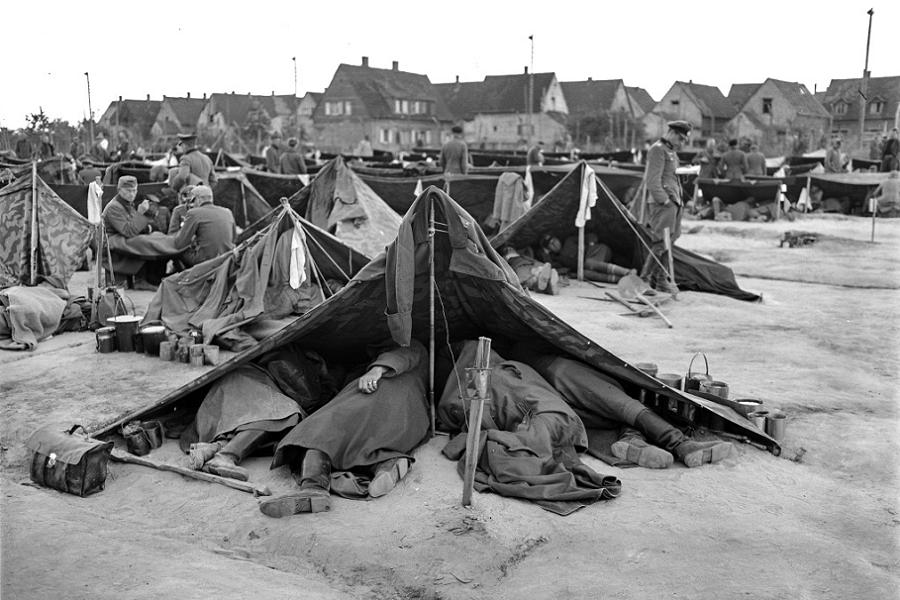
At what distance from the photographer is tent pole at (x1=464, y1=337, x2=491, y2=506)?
422 cm

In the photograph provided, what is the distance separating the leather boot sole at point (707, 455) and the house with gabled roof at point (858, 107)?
133 ft

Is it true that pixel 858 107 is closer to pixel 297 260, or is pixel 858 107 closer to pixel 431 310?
pixel 297 260

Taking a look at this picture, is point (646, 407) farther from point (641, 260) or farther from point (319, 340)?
point (641, 260)

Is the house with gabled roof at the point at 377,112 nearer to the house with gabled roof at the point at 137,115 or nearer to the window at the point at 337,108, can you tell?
the window at the point at 337,108

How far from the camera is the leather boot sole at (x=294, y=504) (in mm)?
4250

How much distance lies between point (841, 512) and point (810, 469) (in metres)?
0.66

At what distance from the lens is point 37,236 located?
368 inches

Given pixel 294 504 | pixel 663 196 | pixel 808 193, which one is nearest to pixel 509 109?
pixel 808 193

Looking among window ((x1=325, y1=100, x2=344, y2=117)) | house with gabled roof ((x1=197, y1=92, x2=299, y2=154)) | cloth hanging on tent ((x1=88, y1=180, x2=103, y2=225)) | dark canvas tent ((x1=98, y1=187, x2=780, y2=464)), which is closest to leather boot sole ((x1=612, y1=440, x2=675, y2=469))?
dark canvas tent ((x1=98, y1=187, x2=780, y2=464))

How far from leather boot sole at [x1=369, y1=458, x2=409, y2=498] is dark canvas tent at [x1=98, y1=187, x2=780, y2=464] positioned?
0.78 m

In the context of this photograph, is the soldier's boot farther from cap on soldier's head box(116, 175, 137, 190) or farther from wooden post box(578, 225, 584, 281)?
wooden post box(578, 225, 584, 281)

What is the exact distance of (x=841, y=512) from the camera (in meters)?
4.36

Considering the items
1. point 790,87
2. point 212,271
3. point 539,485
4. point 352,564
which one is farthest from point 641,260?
point 790,87

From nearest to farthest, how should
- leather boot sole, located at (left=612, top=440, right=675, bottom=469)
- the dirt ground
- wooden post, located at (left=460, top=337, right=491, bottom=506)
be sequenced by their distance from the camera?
the dirt ground < wooden post, located at (left=460, top=337, right=491, bottom=506) < leather boot sole, located at (left=612, top=440, right=675, bottom=469)
